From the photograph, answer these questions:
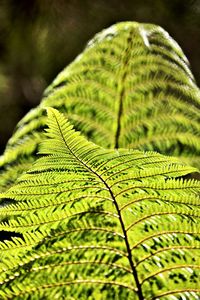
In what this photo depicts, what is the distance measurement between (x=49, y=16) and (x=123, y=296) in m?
2.55

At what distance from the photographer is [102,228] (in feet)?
1.65

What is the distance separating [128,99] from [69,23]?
184 centimetres

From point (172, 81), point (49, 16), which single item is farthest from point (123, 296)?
point (49, 16)

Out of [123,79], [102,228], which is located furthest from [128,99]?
[102,228]

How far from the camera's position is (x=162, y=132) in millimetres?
1139

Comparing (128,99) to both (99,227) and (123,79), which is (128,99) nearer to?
(123,79)

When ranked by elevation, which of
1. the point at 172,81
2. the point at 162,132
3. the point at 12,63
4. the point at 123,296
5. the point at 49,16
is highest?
the point at 49,16

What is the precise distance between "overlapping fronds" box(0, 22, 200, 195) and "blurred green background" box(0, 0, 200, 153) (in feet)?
4.91

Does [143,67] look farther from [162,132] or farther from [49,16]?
[49,16]

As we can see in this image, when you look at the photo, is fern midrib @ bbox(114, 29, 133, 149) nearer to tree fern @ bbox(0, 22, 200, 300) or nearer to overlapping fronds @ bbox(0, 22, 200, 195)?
overlapping fronds @ bbox(0, 22, 200, 195)

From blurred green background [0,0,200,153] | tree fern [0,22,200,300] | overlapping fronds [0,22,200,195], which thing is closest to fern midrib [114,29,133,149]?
overlapping fronds [0,22,200,195]

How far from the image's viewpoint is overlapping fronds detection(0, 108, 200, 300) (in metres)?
0.48

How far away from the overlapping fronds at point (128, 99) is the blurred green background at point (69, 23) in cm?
150

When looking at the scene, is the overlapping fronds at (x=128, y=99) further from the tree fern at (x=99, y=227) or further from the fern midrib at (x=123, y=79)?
the tree fern at (x=99, y=227)
